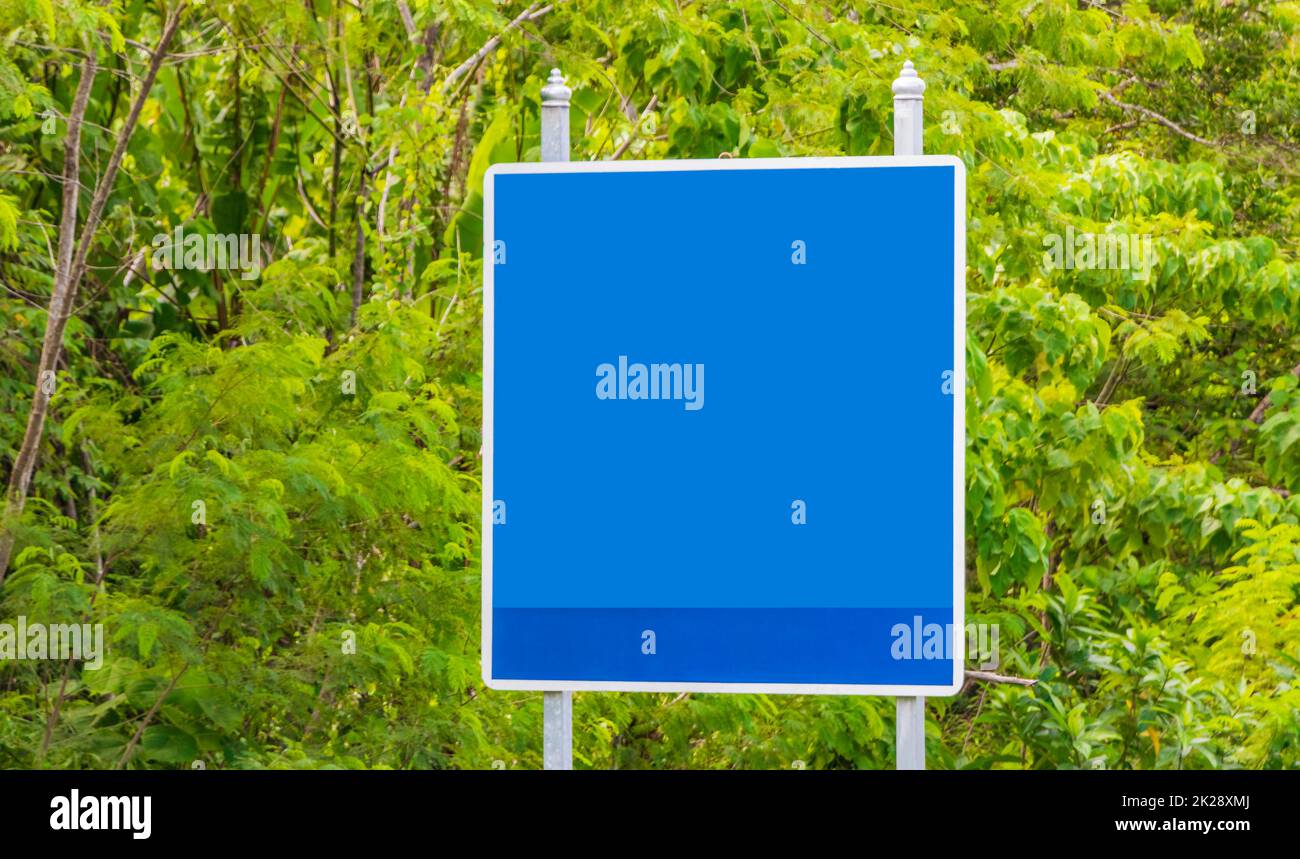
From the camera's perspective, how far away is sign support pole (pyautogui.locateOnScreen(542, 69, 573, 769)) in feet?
9.83

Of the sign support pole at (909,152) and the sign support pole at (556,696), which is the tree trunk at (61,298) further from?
the sign support pole at (909,152)

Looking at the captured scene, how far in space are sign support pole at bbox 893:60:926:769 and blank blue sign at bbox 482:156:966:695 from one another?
106 millimetres

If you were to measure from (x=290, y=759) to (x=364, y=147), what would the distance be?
358 cm

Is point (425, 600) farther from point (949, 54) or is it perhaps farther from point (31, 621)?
point (949, 54)

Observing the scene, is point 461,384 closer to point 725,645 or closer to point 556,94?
point 556,94

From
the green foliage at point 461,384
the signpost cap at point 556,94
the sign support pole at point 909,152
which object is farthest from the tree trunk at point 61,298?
the sign support pole at point 909,152

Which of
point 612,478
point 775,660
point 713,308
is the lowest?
point 775,660

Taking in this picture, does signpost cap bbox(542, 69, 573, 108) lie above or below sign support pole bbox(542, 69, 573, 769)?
above

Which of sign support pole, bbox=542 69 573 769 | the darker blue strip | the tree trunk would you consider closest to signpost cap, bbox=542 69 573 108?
sign support pole, bbox=542 69 573 769

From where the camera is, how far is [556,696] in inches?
119

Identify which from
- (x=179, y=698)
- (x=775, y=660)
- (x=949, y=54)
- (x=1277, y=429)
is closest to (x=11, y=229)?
(x=179, y=698)

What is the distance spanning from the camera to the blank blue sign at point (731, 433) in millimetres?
2859

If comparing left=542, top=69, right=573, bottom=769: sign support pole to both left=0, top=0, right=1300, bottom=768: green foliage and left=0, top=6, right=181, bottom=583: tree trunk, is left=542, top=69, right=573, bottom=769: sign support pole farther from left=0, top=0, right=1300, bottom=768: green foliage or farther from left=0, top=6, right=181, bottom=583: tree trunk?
left=0, top=6, right=181, bottom=583: tree trunk
